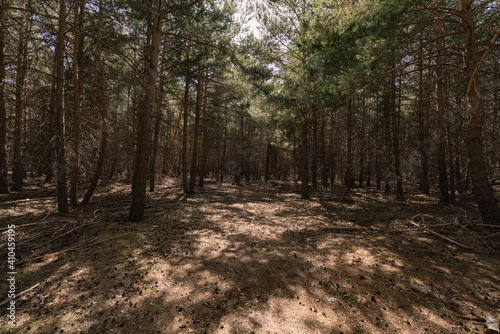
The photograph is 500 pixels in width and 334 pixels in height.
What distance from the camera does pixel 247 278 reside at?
165 inches

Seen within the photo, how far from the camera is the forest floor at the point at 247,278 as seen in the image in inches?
118

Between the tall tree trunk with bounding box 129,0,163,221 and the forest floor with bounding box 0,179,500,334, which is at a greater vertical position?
the tall tree trunk with bounding box 129,0,163,221

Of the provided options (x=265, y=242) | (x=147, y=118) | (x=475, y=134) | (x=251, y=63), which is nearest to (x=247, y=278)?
(x=265, y=242)

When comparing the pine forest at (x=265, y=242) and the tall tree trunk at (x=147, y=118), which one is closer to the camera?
the pine forest at (x=265, y=242)

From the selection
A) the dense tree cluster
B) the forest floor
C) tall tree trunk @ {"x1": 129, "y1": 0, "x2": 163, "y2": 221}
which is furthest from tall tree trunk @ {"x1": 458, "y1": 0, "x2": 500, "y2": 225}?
tall tree trunk @ {"x1": 129, "y1": 0, "x2": 163, "y2": 221}

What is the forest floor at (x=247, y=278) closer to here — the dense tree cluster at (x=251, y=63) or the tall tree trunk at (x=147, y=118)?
the tall tree trunk at (x=147, y=118)

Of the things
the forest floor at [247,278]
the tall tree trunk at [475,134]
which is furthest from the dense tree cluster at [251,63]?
the forest floor at [247,278]

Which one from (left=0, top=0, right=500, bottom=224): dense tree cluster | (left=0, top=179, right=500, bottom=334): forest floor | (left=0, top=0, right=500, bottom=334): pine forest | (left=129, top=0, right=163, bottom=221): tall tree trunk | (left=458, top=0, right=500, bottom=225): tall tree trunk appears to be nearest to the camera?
(left=0, top=179, right=500, bottom=334): forest floor

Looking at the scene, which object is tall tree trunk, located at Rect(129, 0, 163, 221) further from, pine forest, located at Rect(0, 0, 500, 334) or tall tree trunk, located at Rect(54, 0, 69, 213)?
tall tree trunk, located at Rect(54, 0, 69, 213)

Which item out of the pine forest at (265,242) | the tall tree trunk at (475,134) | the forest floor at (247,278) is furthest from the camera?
the tall tree trunk at (475,134)

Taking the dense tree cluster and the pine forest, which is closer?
the pine forest

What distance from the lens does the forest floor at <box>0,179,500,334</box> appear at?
300cm

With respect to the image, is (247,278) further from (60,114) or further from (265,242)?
(60,114)

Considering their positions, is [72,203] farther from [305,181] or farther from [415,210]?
[415,210]
